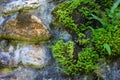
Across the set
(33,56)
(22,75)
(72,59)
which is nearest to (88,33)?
(72,59)

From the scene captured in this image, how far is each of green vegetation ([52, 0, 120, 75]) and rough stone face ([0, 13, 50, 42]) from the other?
15 cm

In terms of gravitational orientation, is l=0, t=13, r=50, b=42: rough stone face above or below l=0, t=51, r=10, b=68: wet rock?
above

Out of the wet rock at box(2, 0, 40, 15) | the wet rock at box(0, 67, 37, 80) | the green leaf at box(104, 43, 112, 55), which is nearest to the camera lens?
the green leaf at box(104, 43, 112, 55)

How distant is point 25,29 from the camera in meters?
2.06

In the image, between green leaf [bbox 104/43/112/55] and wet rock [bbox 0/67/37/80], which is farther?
wet rock [bbox 0/67/37/80]

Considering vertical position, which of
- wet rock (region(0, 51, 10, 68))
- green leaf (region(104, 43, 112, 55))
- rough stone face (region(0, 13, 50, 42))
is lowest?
wet rock (region(0, 51, 10, 68))

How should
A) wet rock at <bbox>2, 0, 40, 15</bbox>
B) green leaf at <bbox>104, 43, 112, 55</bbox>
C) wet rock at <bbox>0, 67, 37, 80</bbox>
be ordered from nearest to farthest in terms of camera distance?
green leaf at <bbox>104, 43, 112, 55</bbox> < wet rock at <bbox>0, 67, 37, 80</bbox> < wet rock at <bbox>2, 0, 40, 15</bbox>

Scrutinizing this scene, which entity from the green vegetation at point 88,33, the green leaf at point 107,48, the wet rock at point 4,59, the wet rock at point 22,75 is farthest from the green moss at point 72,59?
the wet rock at point 4,59

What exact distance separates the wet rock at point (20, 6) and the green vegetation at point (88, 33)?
190 mm

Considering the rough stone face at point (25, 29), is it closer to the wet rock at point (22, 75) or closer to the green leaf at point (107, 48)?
the wet rock at point (22, 75)

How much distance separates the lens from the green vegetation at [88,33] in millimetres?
1854

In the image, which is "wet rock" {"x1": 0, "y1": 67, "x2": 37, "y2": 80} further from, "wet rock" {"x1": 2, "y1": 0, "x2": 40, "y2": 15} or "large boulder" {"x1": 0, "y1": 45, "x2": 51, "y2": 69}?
"wet rock" {"x1": 2, "y1": 0, "x2": 40, "y2": 15}

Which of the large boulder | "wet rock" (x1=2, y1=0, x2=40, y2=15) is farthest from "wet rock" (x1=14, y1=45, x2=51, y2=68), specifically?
"wet rock" (x1=2, y1=0, x2=40, y2=15)

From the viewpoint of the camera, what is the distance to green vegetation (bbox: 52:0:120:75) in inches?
73.0
